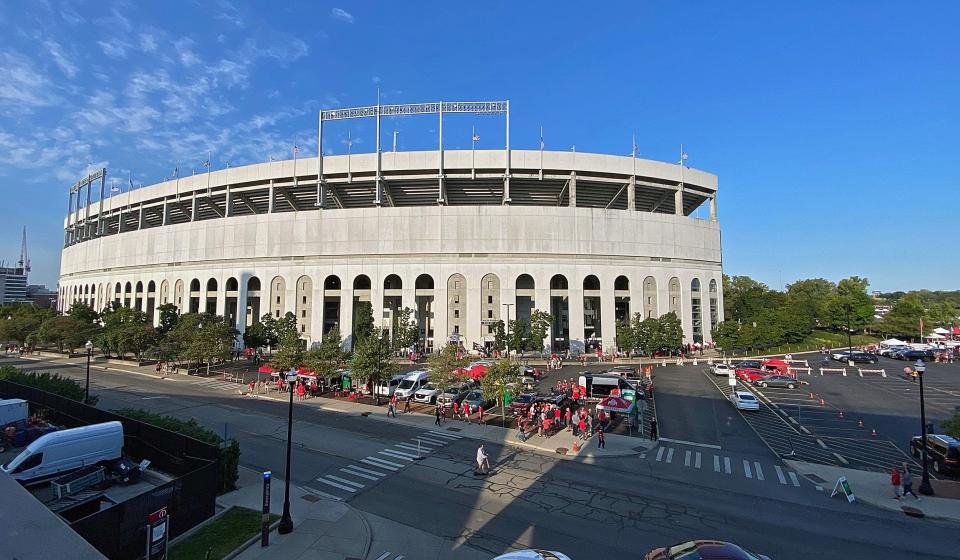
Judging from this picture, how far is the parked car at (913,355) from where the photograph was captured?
57219mm

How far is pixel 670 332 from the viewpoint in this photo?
2197 inches

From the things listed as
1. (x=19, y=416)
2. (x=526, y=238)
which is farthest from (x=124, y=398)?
(x=526, y=238)

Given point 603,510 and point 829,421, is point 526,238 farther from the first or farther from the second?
point 603,510

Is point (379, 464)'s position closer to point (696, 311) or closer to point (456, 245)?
point (456, 245)

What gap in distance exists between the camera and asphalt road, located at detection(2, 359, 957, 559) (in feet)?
40.4

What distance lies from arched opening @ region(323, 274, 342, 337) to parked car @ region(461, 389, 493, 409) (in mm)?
36809

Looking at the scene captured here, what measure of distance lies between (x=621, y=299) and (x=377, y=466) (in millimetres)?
54328

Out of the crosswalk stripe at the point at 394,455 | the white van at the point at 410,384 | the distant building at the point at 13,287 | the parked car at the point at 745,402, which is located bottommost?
the crosswalk stripe at the point at 394,455

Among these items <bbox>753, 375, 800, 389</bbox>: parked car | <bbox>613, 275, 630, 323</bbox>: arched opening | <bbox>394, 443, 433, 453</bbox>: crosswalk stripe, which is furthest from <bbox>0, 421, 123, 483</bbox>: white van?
<bbox>613, 275, 630, 323</bbox>: arched opening

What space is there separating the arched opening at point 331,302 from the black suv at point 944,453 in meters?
58.4

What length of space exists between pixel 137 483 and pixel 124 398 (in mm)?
20670

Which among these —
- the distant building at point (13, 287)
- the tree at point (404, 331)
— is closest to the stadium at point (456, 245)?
the tree at point (404, 331)

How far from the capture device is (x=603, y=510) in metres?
14.2

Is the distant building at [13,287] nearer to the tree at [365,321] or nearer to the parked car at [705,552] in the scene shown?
the tree at [365,321]
